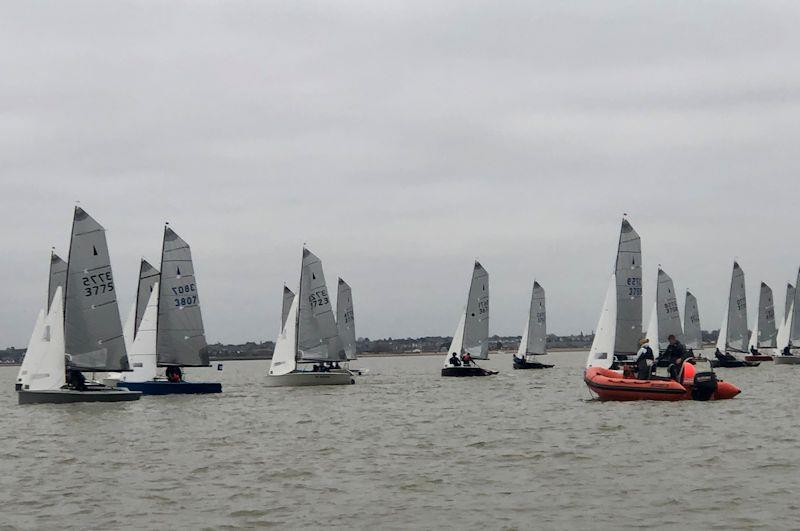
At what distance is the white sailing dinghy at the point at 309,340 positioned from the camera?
50.3 m

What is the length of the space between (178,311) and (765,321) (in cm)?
6051

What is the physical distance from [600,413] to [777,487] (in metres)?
13.9

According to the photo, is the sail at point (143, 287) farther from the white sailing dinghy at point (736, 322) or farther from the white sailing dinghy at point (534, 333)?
the white sailing dinghy at point (736, 322)

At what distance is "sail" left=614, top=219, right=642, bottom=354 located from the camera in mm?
45312

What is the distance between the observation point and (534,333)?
3219 inches

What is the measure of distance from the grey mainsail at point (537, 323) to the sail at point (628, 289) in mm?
35236

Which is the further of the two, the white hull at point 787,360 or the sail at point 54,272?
the white hull at point 787,360

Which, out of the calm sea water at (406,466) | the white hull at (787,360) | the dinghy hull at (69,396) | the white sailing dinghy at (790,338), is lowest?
the calm sea water at (406,466)

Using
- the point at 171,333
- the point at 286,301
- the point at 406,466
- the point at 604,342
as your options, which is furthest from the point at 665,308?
the point at 406,466

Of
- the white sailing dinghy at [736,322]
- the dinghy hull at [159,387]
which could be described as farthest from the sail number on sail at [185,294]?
the white sailing dinghy at [736,322]

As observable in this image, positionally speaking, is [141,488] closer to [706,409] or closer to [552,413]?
[552,413]

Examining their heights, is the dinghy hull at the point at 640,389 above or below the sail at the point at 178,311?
below

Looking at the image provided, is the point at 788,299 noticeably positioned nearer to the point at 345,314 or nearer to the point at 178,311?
the point at 345,314

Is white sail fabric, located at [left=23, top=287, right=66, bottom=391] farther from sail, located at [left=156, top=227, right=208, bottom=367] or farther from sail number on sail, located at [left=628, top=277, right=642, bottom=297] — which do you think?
sail number on sail, located at [left=628, top=277, right=642, bottom=297]
